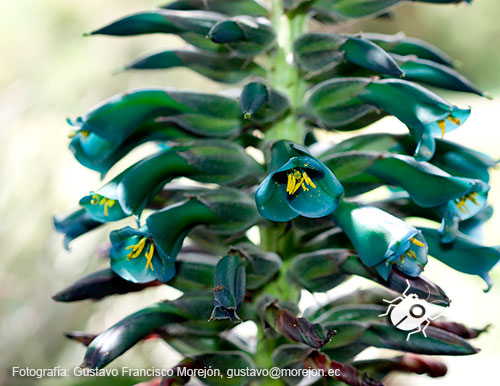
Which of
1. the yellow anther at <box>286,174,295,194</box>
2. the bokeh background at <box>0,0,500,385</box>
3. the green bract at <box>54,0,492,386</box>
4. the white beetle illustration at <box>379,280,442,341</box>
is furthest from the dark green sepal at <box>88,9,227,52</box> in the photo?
the bokeh background at <box>0,0,500,385</box>

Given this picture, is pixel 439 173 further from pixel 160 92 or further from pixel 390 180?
pixel 160 92

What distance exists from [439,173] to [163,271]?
1.98 feet

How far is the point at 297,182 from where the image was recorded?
40.9 inches

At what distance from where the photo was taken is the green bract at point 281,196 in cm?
110

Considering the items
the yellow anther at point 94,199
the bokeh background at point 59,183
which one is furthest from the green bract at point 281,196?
the bokeh background at point 59,183

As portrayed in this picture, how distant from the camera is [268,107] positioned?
1.25 metres

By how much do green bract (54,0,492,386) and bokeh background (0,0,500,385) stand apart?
4.98 ft

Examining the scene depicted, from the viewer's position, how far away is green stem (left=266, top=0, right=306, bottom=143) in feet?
4.42

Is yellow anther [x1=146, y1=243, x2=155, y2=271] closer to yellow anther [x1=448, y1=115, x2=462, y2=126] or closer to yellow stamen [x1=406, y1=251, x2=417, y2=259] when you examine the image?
yellow stamen [x1=406, y1=251, x2=417, y2=259]

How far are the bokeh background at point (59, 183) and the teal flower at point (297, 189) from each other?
1.77 metres

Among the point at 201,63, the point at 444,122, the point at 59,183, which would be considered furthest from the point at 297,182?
the point at 59,183

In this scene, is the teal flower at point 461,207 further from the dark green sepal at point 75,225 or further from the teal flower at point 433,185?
the dark green sepal at point 75,225

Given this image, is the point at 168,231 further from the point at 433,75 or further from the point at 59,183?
the point at 59,183

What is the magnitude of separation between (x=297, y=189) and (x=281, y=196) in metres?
0.03
